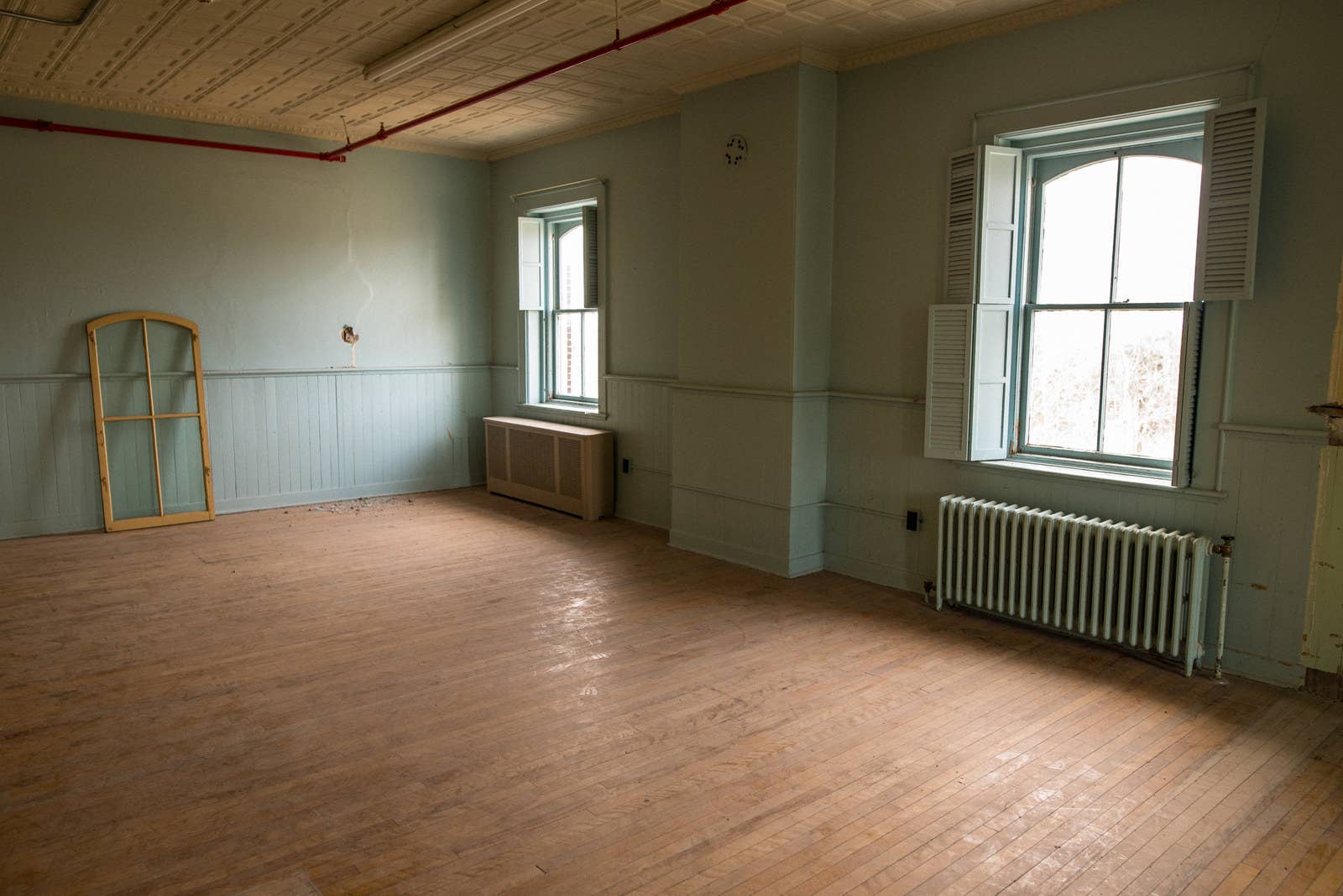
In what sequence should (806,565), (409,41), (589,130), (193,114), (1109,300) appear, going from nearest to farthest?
(1109,300)
(409,41)
(806,565)
(193,114)
(589,130)

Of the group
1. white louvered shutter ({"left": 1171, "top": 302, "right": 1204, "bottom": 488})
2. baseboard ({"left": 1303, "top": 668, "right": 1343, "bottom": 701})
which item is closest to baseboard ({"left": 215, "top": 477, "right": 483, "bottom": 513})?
white louvered shutter ({"left": 1171, "top": 302, "right": 1204, "bottom": 488})

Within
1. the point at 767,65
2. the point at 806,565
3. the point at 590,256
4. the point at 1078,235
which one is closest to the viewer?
the point at 1078,235

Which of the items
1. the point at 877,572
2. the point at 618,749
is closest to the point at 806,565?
the point at 877,572

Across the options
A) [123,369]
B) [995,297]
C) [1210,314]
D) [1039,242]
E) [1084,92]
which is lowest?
[123,369]

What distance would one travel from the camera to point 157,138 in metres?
6.65

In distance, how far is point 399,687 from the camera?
3807mm

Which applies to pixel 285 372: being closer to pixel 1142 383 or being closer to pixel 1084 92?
pixel 1084 92

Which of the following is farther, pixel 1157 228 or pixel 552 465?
pixel 552 465

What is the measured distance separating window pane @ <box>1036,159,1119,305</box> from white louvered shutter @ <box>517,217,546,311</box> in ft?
15.2

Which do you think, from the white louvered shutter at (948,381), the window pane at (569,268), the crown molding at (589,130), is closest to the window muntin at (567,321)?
the window pane at (569,268)

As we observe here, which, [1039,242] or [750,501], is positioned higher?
[1039,242]

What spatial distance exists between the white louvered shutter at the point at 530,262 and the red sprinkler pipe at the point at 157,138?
1.61 m

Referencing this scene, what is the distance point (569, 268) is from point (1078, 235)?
460 centimetres

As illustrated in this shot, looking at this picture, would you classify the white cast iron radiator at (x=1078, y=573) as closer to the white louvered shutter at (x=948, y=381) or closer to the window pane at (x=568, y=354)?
the white louvered shutter at (x=948, y=381)
